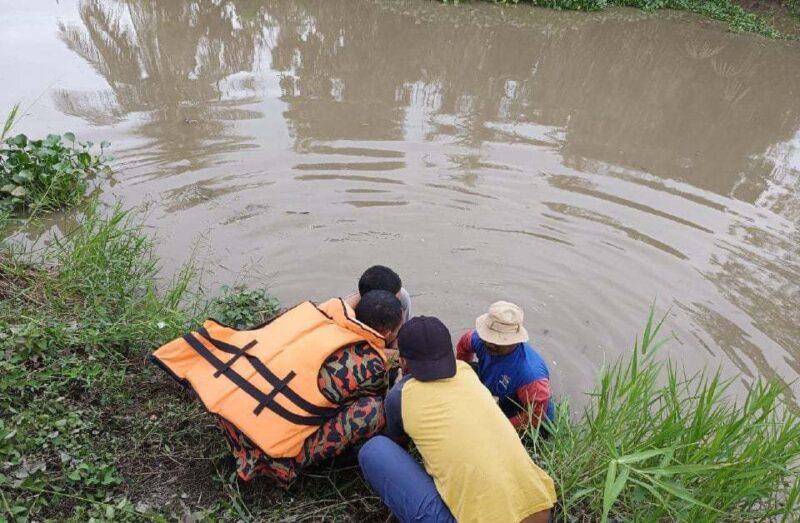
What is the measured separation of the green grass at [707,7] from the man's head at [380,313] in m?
9.49

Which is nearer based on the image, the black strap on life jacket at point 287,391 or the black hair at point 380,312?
the black strap on life jacket at point 287,391

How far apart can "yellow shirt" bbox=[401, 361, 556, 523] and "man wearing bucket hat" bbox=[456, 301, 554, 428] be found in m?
0.52

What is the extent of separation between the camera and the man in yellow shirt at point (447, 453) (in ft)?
6.34

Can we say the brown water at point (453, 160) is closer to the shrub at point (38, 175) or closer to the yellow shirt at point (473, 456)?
the shrub at point (38, 175)

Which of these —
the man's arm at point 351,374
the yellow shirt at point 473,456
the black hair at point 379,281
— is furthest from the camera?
the black hair at point 379,281

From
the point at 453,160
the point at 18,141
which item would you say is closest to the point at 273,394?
the point at 18,141

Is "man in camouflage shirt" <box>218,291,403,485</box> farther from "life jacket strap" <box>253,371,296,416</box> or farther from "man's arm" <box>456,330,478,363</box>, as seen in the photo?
"man's arm" <box>456,330,478,363</box>

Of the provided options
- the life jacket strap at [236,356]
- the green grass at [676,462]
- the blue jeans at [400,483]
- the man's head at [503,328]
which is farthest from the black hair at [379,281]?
the green grass at [676,462]

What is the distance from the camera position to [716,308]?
407 centimetres

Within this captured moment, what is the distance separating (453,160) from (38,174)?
352 cm

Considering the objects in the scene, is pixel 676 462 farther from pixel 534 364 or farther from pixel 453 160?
pixel 453 160

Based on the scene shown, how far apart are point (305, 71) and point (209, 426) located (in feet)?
17.7

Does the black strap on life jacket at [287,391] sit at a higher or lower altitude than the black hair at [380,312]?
lower

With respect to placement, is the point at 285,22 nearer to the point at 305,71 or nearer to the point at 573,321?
the point at 305,71
